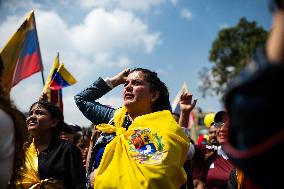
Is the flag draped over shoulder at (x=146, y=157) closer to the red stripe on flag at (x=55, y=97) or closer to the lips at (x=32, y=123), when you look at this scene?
the lips at (x=32, y=123)

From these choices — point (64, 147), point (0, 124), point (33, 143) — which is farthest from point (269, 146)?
point (33, 143)

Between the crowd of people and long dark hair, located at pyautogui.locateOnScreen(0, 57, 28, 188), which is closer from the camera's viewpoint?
the crowd of people

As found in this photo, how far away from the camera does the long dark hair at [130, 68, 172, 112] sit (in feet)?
10.5

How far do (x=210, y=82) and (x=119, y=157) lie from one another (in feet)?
135

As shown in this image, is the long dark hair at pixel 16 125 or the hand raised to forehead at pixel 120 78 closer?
the long dark hair at pixel 16 125

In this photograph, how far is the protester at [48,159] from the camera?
10.9ft

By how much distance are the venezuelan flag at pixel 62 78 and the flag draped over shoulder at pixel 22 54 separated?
2.39ft

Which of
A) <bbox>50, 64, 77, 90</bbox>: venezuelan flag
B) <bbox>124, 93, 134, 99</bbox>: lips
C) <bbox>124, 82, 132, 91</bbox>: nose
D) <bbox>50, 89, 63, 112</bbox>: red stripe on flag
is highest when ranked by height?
<bbox>50, 64, 77, 90</bbox>: venezuelan flag

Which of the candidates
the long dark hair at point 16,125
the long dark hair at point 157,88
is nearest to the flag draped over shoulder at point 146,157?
the long dark hair at point 157,88

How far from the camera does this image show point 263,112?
104 centimetres

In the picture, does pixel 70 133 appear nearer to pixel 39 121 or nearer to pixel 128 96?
pixel 39 121

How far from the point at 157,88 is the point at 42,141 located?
4.32ft

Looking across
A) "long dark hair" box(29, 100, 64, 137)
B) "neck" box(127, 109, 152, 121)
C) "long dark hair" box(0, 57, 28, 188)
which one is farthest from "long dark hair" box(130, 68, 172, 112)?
"long dark hair" box(0, 57, 28, 188)

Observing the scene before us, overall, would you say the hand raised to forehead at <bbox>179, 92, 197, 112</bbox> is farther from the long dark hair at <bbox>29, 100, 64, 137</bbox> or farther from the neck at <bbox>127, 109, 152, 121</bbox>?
the long dark hair at <bbox>29, 100, 64, 137</bbox>
